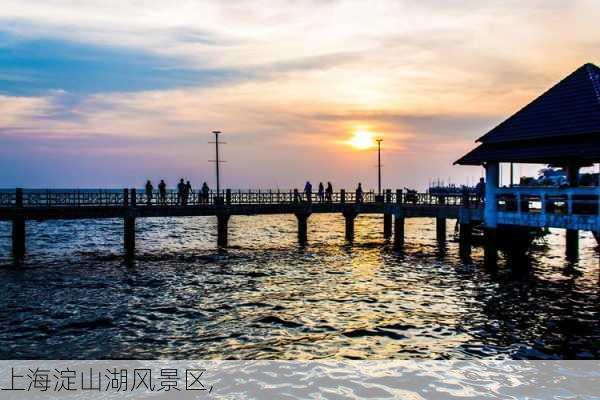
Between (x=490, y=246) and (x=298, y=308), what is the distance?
36.4 feet

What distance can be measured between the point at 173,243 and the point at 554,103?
96.4 ft

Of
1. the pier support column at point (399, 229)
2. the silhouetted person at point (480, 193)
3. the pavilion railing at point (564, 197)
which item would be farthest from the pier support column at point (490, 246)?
the pier support column at point (399, 229)

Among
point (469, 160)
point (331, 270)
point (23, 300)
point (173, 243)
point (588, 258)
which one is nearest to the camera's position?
point (23, 300)

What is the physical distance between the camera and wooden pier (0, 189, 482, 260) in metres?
29.9

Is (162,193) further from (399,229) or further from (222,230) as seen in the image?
(399,229)

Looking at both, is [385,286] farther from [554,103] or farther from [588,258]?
[588,258]

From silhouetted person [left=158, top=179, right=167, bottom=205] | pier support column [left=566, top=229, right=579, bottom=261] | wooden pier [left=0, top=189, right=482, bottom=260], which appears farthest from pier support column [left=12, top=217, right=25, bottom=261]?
pier support column [left=566, top=229, right=579, bottom=261]

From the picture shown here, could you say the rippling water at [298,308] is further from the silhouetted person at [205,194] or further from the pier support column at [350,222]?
the pier support column at [350,222]

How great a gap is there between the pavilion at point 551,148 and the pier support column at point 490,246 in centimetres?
5

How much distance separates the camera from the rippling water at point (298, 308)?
41.4 feet

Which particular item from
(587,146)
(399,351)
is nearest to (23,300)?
(399,351)

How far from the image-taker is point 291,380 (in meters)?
10.6

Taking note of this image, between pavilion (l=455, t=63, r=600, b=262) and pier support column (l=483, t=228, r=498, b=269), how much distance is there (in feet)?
0.15

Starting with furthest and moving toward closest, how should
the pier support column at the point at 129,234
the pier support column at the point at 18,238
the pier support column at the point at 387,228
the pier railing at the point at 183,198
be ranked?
the pier support column at the point at 387,228
the pier support column at the point at 129,234
the pier railing at the point at 183,198
the pier support column at the point at 18,238
